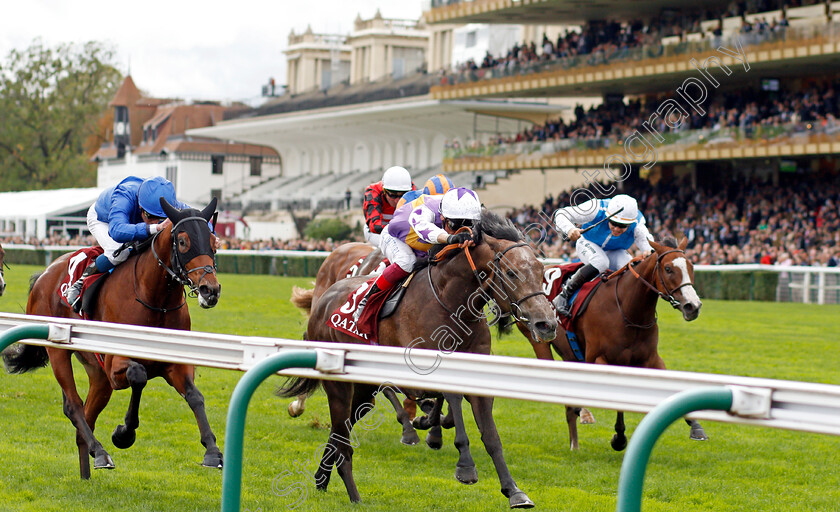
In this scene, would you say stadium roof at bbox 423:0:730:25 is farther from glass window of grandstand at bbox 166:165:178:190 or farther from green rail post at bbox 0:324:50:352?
green rail post at bbox 0:324:50:352

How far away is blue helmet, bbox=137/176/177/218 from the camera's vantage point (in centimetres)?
595

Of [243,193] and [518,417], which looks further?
[243,193]

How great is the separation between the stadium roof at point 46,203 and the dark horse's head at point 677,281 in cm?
3401

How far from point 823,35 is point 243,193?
33.2 metres

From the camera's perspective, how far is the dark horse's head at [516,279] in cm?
449

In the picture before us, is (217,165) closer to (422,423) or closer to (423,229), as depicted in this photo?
(422,423)

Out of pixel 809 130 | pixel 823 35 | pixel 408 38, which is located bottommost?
pixel 809 130

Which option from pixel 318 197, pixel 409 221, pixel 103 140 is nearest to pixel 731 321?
pixel 409 221

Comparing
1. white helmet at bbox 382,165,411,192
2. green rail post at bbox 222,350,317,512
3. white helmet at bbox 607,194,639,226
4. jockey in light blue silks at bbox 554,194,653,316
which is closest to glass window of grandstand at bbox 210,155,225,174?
white helmet at bbox 382,165,411,192

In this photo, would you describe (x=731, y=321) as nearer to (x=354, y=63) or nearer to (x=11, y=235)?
(x=11, y=235)

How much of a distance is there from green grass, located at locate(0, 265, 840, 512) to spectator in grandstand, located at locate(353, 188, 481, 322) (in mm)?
984

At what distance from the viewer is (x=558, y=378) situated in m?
2.58

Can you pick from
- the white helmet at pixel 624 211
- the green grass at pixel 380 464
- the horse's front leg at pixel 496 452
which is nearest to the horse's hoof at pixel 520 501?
the horse's front leg at pixel 496 452

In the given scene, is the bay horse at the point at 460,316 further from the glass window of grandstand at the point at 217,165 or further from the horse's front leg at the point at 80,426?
the glass window of grandstand at the point at 217,165
